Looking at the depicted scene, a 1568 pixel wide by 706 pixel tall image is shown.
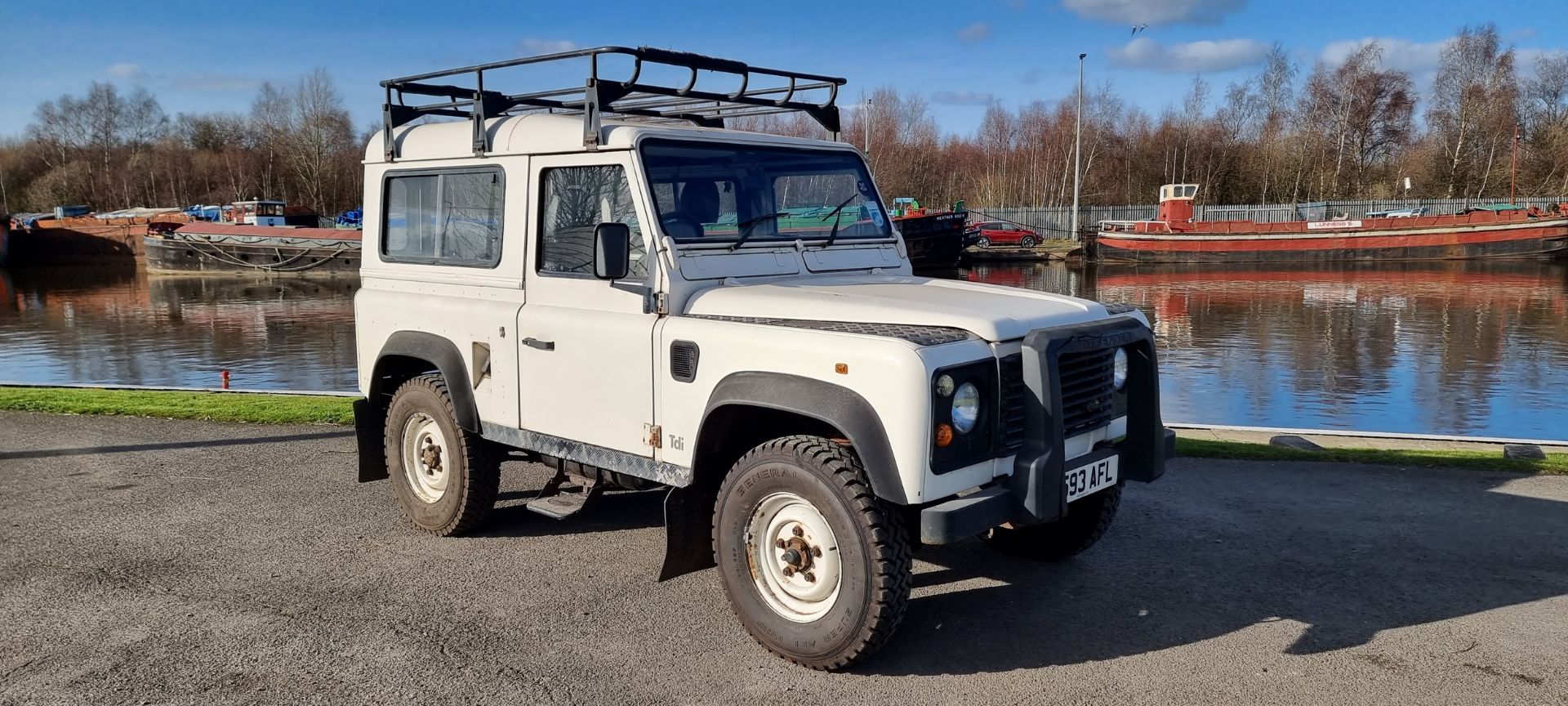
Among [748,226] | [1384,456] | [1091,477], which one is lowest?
[1384,456]

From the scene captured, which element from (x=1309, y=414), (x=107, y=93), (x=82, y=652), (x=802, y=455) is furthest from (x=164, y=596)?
(x=107, y=93)

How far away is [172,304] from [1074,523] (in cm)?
3088

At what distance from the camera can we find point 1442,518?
6.50 meters

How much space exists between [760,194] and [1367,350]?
49.3 ft

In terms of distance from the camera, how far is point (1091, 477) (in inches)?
186

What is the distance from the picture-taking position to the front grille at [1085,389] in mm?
4598

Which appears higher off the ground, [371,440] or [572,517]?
[371,440]

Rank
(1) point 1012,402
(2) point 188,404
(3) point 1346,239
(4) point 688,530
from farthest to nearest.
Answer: (3) point 1346,239
(2) point 188,404
(4) point 688,530
(1) point 1012,402

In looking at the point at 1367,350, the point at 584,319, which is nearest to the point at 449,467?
the point at 584,319

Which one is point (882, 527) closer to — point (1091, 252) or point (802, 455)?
point (802, 455)

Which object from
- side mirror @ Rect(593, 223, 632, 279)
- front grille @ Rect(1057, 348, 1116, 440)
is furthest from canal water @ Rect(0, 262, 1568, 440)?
side mirror @ Rect(593, 223, 632, 279)

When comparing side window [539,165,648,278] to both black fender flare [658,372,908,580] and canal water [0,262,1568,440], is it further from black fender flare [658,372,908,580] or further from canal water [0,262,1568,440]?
canal water [0,262,1568,440]

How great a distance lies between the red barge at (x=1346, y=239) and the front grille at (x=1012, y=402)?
41.3 meters

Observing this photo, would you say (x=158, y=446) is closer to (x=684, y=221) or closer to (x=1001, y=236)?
(x=684, y=221)
